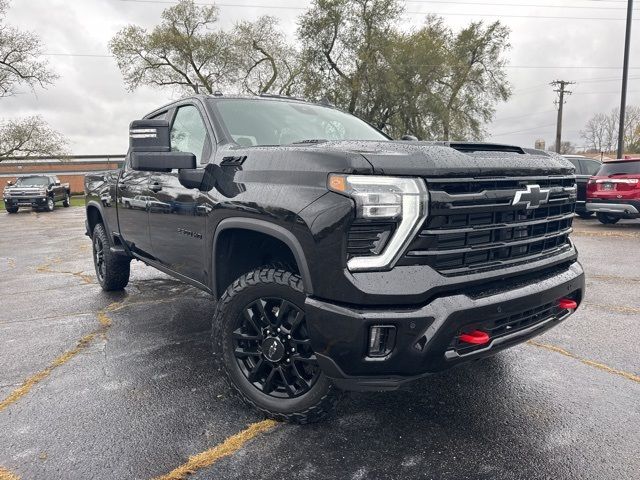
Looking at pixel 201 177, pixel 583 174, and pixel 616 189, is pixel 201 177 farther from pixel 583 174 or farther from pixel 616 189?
pixel 583 174

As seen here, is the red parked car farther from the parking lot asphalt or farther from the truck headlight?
the truck headlight

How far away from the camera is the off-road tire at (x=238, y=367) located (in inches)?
95.0

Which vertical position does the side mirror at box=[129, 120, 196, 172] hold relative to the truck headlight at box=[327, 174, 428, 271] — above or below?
above

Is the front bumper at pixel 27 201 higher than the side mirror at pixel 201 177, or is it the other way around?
the side mirror at pixel 201 177

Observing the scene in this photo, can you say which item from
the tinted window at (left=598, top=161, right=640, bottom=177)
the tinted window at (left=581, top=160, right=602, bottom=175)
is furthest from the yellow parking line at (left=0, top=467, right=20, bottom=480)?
the tinted window at (left=581, top=160, right=602, bottom=175)

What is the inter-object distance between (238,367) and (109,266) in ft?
11.3

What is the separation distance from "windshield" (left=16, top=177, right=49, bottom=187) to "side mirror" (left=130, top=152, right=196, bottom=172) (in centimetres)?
2156

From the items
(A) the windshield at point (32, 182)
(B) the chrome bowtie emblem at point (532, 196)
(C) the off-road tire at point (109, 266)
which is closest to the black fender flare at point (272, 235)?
(B) the chrome bowtie emblem at point (532, 196)

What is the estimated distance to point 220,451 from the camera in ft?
7.77

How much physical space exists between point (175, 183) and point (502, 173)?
2.26m

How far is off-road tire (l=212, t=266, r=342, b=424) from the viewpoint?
2.41 metres

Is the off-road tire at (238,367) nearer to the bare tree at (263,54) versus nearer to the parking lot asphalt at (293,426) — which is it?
the parking lot asphalt at (293,426)

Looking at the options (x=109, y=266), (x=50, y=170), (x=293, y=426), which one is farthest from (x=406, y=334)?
(x=50, y=170)

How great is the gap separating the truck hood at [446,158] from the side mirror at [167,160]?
761 millimetres
